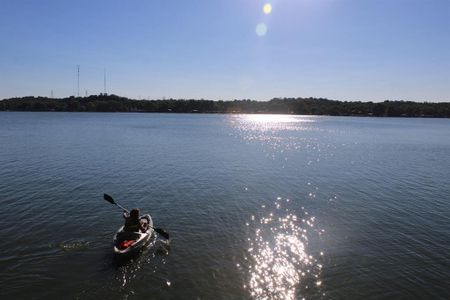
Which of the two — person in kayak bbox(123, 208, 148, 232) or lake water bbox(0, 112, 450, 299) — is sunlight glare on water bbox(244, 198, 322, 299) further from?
person in kayak bbox(123, 208, 148, 232)

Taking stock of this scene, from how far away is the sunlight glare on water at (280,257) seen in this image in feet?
59.2

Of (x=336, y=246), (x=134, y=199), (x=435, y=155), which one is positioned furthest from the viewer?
(x=435, y=155)

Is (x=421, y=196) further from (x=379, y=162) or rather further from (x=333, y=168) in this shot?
(x=379, y=162)

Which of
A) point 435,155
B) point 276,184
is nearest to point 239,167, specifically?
point 276,184

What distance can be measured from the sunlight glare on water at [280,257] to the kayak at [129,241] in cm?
647

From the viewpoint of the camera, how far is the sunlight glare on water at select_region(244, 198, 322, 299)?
59.2ft

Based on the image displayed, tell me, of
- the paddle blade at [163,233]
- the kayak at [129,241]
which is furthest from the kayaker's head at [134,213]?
the paddle blade at [163,233]

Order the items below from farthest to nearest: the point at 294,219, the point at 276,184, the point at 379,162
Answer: the point at 379,162
the point at 276,184
the point at 294,219

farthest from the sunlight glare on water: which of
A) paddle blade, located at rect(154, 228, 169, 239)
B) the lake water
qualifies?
paddle blade, located at rect(154, 228, 169, 239)

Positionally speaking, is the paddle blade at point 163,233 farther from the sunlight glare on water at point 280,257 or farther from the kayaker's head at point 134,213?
the sunlight glare on water at point 280,257

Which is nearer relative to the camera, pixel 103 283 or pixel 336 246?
pixel 103 283

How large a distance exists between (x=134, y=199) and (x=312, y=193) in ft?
58.7

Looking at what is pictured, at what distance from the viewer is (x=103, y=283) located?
58.6 feet

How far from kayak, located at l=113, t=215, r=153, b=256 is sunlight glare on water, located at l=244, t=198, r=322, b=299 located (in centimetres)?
647
